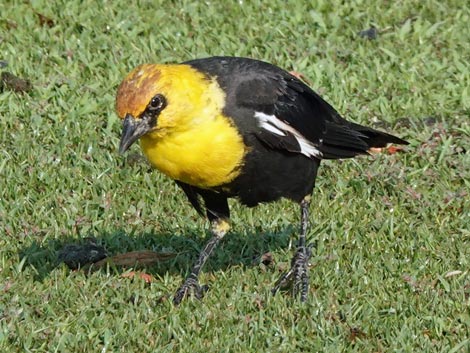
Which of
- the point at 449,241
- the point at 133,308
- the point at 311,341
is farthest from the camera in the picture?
the point at 449,241

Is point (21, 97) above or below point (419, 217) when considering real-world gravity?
above

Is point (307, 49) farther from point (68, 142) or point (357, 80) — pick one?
point (68, 142)

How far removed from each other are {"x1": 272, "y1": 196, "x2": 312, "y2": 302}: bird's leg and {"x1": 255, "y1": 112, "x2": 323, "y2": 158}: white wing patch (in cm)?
29

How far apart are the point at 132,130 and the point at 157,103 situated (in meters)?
0.19

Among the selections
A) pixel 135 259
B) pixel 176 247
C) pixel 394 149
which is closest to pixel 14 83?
pixel 176 247

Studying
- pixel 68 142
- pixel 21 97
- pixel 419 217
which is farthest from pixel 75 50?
pixel 419 217

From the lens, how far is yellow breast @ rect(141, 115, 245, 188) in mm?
5859

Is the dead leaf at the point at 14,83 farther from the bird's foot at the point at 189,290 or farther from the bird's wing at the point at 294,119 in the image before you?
the bird's foot at the point at 189,290

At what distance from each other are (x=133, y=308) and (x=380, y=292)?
1.33m

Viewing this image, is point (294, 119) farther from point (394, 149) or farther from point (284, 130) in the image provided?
point (394, 149)

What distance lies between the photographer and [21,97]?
8695 millimetres

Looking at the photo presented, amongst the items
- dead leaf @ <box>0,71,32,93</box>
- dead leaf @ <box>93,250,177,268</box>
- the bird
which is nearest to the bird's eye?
the bird

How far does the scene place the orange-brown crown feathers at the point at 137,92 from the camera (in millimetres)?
5742

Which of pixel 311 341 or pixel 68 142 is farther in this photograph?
pixel 68 142
